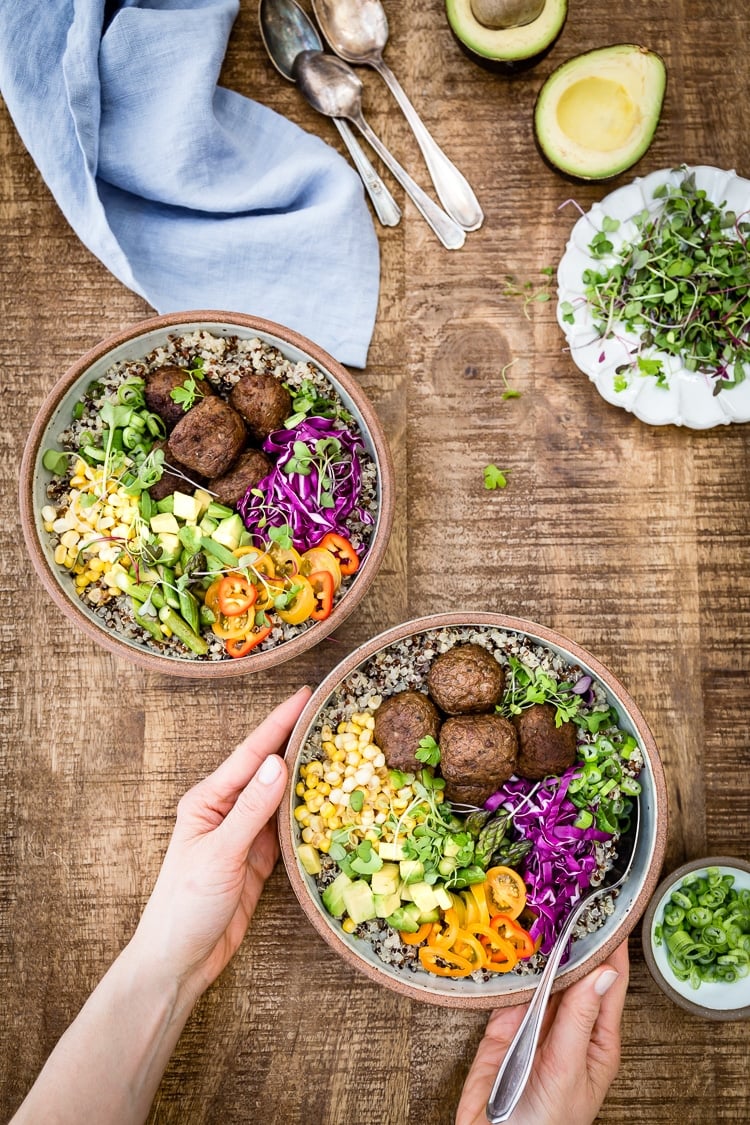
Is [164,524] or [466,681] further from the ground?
[164,524]

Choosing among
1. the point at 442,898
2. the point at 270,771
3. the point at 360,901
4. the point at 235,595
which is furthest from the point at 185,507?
the point at 442,898

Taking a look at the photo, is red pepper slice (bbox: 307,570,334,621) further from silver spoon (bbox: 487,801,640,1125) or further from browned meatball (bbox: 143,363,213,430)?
silver spoon (bbox: 487,801,640,1125)

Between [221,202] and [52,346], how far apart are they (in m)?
0.73

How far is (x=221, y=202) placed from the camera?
2781 millimetres

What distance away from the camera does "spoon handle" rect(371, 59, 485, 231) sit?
2.85 metres

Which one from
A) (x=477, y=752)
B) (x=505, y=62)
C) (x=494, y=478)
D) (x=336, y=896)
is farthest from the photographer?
(x=494, y=478)

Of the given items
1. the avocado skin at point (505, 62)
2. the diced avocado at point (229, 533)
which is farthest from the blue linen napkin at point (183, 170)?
the diced avocado at point (229, 533)

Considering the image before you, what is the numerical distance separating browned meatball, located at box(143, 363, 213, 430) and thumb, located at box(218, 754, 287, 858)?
3.34 feet

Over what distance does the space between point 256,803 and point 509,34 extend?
7.91 ft

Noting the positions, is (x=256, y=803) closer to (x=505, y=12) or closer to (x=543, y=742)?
(x=543, y=742)

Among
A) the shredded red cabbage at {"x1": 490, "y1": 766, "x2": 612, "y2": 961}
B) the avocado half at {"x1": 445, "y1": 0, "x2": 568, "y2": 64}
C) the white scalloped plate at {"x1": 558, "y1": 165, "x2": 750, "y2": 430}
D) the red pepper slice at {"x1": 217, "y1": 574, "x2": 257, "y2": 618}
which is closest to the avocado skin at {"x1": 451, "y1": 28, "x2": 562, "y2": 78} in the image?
the avocado half at {"x1": 445, "y1": 0, "x2": 568, "y2": 64}

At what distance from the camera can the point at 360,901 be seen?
245 centimetres

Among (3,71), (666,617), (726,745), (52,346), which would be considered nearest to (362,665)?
(666,617)

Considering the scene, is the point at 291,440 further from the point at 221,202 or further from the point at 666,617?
the point at 666,617
